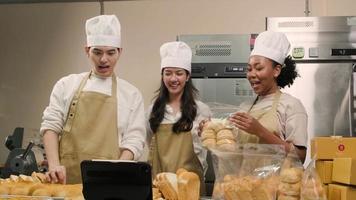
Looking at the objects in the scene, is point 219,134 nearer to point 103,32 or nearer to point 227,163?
point 227,163

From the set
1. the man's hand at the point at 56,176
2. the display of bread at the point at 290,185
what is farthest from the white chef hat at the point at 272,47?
the man's hand at the point at 56,176

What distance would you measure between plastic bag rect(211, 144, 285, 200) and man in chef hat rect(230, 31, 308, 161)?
42 cm

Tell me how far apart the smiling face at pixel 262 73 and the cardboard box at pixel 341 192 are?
62 cm

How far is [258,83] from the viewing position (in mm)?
1884

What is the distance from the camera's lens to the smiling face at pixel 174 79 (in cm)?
223

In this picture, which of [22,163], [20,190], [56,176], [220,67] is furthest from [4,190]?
[220,67]

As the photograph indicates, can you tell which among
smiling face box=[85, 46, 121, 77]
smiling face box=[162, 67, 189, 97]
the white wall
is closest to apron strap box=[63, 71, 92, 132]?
smiling face box=[85, 46, 121, 77]

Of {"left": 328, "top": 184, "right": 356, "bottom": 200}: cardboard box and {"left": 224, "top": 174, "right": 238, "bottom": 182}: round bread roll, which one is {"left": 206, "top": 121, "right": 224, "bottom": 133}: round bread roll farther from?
{"left": 328, "top": 184, "right": 356, "bottom": 200}: cardboard box

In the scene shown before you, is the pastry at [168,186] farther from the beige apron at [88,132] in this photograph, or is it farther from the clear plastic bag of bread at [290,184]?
the beige apron at [88,132]

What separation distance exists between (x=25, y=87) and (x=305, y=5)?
6.41 ft

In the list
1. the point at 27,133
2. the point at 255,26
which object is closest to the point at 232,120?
the point at 255,26

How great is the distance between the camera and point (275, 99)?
1874mm

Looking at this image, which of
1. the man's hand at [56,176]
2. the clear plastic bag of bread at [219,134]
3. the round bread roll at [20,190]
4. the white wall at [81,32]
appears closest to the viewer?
the round bread roll at [20,190]

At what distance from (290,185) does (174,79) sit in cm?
115
